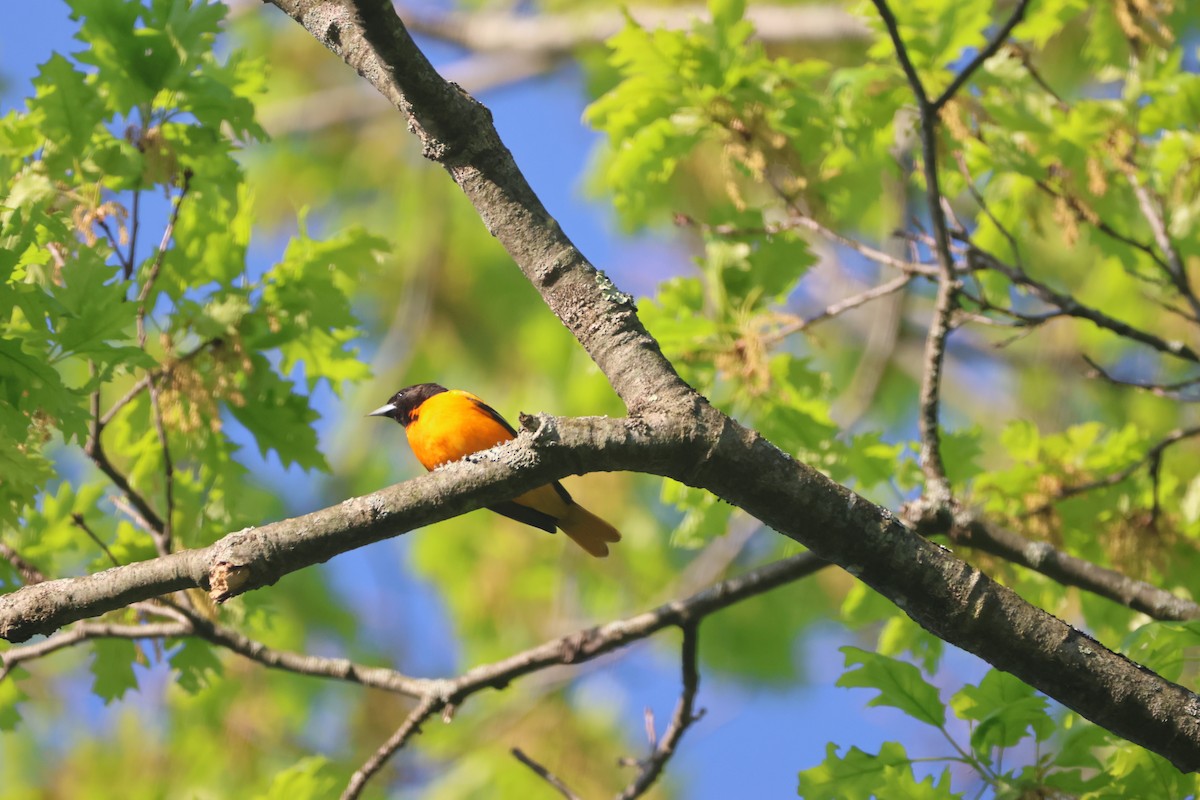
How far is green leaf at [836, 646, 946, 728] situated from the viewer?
283 centimetres

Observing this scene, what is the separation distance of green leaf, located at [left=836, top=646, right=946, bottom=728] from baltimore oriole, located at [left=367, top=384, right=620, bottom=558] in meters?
1.80

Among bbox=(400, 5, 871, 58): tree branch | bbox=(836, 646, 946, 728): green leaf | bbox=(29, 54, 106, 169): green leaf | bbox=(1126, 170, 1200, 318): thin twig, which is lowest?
bbox=(836, 646, 946, 728): green leaf

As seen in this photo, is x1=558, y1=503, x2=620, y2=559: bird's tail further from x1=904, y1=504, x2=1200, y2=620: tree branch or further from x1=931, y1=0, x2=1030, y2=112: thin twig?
x1=931, y1=0, x2=1030, y2=112: thin twig

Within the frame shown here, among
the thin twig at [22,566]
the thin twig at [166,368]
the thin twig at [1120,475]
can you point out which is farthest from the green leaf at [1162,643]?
the thin twig at [22,566]

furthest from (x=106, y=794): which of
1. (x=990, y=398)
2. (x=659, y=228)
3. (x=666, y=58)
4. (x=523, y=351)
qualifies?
(x=990, y=398)

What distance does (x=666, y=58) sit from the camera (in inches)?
151

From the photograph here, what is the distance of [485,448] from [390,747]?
145 centimetres

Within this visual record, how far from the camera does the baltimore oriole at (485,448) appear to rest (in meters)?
4.53

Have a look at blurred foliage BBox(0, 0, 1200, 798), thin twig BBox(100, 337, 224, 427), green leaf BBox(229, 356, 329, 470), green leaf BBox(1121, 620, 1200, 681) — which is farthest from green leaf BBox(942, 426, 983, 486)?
thin twig BBox(100, 337, 224, 427)

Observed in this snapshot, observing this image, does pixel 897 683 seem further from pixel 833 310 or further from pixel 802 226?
pixel 802 226

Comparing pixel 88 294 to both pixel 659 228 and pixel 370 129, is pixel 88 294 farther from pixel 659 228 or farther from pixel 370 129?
pixel 370 129

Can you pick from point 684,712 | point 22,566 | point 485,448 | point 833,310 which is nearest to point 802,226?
point 833,310

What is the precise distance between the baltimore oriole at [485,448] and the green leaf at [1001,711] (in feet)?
6.50

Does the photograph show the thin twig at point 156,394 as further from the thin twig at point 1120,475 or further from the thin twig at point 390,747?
the thin twig at point 1120,475
